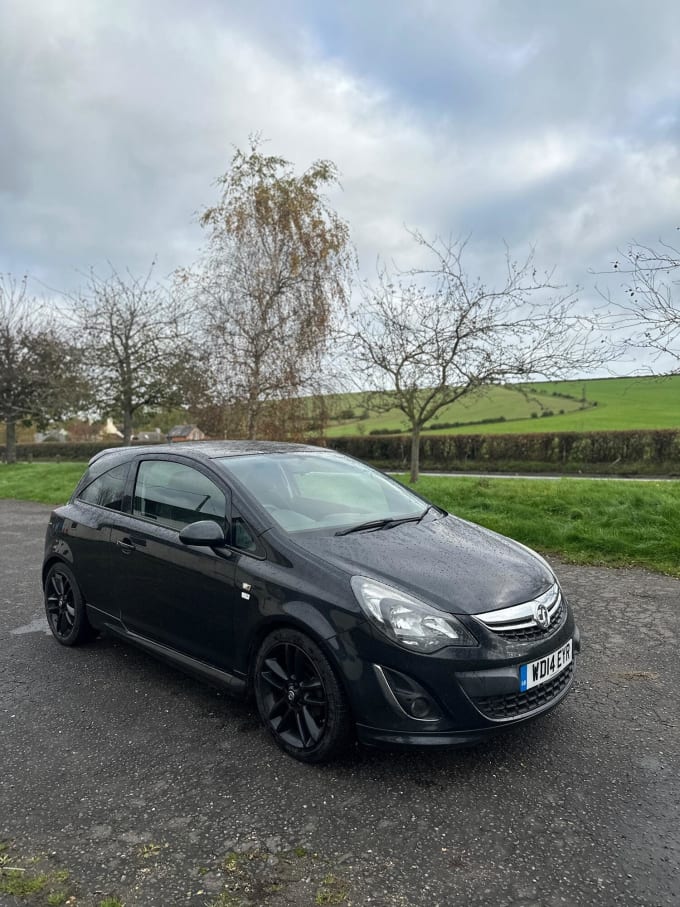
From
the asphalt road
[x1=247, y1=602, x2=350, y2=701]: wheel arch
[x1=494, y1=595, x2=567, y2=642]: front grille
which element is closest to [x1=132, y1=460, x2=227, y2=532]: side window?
[x1=247, y1=602, x2=350, y2=701]: wheel arch

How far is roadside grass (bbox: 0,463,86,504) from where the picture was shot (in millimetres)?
15438

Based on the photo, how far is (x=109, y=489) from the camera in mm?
4570

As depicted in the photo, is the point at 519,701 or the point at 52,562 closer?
the point at 519,701

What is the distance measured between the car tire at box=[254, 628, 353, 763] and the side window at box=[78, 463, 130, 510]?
183cm

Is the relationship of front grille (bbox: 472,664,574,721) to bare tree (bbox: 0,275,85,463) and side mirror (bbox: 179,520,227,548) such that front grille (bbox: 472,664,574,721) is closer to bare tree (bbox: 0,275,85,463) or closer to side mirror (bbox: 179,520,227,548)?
side mirror (bbox: 179,520,227,548)

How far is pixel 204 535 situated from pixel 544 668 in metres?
1.87

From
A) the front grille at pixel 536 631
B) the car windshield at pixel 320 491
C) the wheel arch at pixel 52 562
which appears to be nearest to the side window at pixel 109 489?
the wheel arch at pixel 52 562

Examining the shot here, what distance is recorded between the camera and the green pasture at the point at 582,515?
23.7 feet

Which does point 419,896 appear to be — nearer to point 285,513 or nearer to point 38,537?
point 285,513

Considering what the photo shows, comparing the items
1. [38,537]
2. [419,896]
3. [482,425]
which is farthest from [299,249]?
[482,425]

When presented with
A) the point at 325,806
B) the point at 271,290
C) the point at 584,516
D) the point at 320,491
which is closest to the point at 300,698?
Answer: the point at 325,806

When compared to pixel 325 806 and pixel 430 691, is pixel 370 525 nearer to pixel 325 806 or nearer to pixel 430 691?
pixel 430 691

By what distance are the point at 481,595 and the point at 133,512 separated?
2481 mm

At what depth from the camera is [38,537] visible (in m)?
9.60
